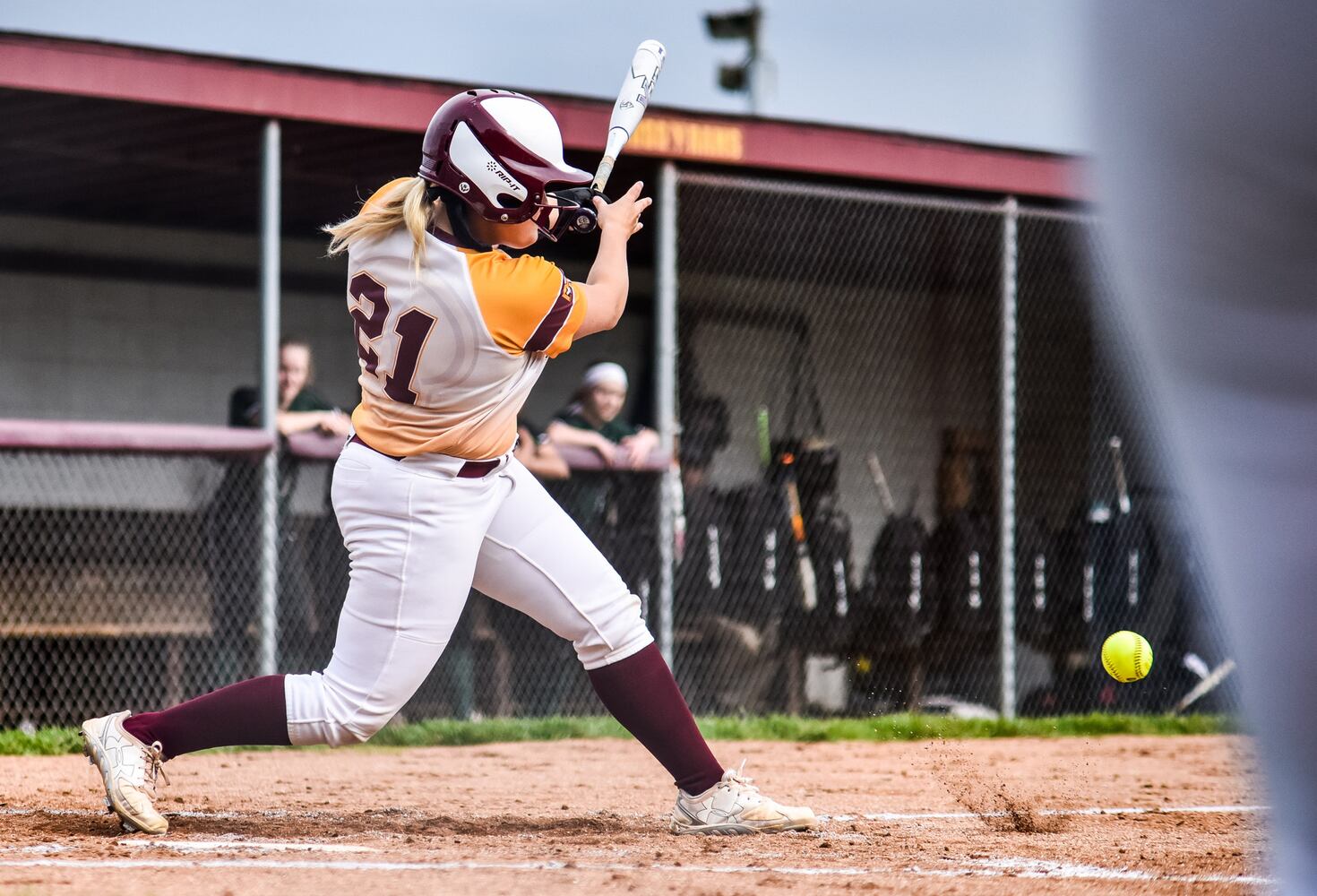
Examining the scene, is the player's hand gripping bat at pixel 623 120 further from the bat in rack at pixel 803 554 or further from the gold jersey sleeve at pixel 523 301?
the bat in rack at pixel 803 554

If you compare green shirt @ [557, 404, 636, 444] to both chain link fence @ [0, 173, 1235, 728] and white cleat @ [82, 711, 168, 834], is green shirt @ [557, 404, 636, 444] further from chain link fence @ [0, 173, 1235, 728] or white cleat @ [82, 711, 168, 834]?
white cleat @ [82, 711, 168, 834]

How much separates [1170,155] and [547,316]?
5.58 ft

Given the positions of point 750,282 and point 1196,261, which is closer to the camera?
point 1196,261

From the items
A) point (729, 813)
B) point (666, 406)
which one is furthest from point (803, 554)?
point (729, 813)

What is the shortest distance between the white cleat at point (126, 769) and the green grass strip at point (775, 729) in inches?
91.1

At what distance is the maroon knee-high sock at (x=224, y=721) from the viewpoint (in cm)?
355

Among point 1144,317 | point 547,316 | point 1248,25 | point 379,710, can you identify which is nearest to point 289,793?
point 379,710

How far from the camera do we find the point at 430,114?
7.33 metres

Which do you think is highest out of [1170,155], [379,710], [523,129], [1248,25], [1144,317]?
[523,129]

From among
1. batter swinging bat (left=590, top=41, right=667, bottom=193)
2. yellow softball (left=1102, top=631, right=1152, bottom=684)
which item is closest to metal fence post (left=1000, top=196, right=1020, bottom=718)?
yellow softball (left=1102, top=631, right=1152, bottom=684)

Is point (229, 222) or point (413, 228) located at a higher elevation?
point (229, 222)

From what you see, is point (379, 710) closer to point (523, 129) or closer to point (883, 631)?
point (523, 129)

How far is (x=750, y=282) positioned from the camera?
11.3 meters

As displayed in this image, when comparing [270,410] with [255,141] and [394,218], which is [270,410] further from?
[394,218]
